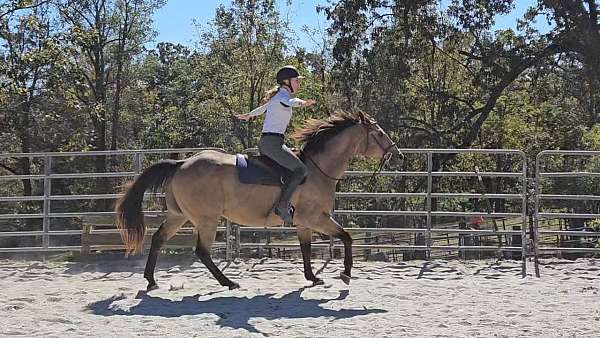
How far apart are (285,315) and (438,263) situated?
4.25 metres

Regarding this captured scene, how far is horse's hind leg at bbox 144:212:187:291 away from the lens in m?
7.77

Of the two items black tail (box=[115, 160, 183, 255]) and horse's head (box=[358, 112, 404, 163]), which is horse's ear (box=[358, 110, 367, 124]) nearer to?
horse's head (box=[358, 112, 404, 163])

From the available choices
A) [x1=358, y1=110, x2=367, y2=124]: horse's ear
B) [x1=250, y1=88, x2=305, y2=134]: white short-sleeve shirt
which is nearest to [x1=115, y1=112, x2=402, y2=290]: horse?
[x1=358, y1=110, x2=367, y2=124]: horse's ear

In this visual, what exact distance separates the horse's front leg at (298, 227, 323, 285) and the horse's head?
114cm

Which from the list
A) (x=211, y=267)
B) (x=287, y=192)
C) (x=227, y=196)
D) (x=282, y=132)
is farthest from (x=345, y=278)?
(x=282, y=132)

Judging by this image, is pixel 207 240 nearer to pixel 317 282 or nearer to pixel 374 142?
pixel 317 282

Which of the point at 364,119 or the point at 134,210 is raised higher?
the point at 364,119

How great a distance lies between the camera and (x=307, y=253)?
801cm

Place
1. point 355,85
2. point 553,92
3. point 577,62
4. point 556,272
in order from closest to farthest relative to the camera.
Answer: point 556,272
point 577,62
point 355,85
point 553,92

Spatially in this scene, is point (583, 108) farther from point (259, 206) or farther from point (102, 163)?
point (259, 206)

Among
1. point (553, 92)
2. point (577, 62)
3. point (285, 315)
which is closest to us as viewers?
point (285, 315)

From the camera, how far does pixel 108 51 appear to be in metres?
29.9

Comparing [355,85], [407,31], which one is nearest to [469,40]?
[407,31]

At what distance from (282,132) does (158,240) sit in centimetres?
186
